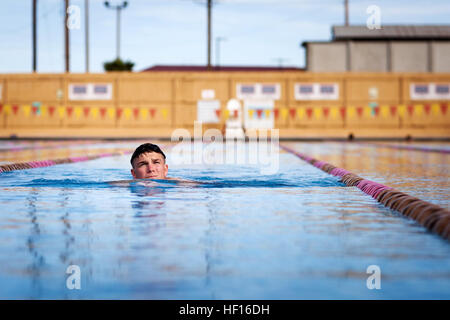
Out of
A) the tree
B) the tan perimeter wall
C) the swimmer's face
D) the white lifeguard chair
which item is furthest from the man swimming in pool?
the tree

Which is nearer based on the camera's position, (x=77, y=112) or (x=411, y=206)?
(x=411, y=206)

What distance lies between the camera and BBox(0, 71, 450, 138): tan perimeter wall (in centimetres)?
3316

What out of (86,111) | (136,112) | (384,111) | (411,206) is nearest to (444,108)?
(384,111)

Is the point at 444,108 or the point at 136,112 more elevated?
the point at 444,108

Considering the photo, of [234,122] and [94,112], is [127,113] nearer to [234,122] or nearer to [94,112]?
[94,112]

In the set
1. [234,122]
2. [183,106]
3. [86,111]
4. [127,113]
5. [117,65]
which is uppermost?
[117,65]

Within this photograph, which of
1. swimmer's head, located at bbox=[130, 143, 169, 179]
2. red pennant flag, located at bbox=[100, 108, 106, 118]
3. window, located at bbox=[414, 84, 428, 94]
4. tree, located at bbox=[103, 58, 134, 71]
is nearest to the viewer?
swimmer's head, located at bbox=[130, 143, 169, 179]

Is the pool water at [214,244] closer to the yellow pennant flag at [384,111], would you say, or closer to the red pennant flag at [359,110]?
the red pennant flag at [359,110]

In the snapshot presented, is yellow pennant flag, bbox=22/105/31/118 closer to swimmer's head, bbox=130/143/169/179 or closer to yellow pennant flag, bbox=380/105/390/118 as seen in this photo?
yellow pennant flag, bbox=380/105/390/118

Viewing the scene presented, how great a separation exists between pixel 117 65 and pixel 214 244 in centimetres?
6085

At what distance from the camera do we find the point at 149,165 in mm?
7934

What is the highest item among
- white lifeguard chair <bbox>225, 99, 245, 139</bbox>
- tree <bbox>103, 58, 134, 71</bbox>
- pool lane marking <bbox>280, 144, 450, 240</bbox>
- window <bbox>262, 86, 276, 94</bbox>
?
tree <bbox>103, 58, 134, 71</bbox>

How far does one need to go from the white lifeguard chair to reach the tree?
105 ft

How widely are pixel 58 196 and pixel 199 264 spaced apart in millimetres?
4024
